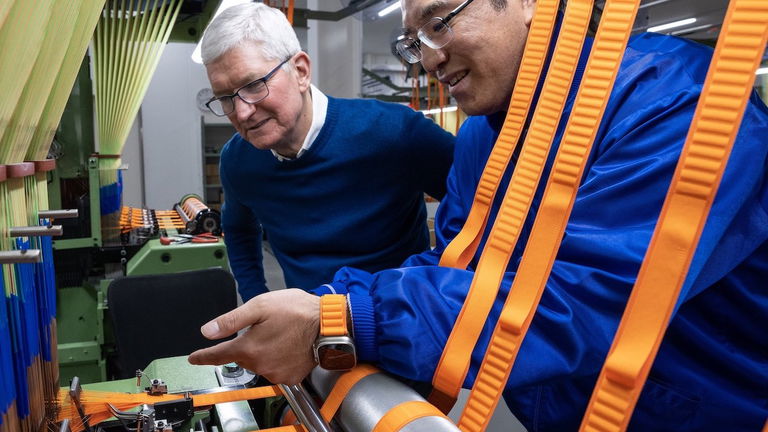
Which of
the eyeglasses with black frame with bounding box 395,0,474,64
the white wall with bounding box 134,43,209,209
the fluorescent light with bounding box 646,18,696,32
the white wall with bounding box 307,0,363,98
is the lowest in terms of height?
the white wall with bounding box 134,43,209,209

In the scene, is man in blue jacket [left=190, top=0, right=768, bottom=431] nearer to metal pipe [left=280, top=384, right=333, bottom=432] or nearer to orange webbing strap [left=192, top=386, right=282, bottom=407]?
metal pipe [left=280, top=384, right=333, bottom=432]

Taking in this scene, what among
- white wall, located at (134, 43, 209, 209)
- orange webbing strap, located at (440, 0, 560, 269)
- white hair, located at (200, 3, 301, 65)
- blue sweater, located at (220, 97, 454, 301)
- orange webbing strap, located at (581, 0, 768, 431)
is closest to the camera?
orange webbing strap, located at (581, 0, 768, 431)

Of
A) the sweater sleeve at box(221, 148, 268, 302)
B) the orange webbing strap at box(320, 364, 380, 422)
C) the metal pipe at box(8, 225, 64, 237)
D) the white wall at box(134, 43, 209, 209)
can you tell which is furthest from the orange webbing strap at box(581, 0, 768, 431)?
the white wall at box(134, 43, 209, 209)

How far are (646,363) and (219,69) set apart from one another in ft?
3.90

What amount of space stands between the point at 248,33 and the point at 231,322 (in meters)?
0.88

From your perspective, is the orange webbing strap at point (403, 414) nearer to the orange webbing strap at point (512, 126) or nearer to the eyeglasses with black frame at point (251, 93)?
the orange webbing strap at point (512, 126)

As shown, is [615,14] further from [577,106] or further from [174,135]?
[174,135]

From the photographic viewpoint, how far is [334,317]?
72 centimetres

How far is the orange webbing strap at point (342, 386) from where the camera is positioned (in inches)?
28.1

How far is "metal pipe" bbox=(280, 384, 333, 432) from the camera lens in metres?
0.76

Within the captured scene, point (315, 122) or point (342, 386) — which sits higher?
point (315, 122)

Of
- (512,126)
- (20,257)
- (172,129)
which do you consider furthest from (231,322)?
(172,129)

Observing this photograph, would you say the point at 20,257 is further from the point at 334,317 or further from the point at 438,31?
the point at 438,31

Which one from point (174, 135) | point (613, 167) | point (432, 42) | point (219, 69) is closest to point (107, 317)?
point (219, 69)
